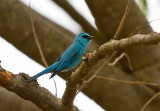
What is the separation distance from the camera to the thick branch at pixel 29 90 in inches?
138

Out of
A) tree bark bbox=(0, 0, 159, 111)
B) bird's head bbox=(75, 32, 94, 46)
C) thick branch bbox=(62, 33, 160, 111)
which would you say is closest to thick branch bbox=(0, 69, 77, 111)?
thick branch bbox=(62, 33, 160, 111)

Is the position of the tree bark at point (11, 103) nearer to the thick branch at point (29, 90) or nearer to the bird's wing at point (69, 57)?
the thick branch at point (29, 90)

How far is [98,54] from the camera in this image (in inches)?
116

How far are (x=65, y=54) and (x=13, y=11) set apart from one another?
1.29m

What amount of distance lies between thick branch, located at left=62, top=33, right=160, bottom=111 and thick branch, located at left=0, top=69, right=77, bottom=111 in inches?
7.8

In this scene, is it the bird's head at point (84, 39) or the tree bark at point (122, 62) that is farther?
the tree bark at point (122, 62)

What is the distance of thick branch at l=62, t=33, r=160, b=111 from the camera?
2473mm

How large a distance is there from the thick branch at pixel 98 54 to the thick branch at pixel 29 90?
0.20 metres

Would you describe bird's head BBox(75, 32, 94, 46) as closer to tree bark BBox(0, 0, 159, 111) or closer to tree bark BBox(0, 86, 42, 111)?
tree bark BBox(0, 0, 159, 111)

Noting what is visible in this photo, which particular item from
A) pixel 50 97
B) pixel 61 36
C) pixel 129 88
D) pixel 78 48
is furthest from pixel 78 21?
pixel 50 97

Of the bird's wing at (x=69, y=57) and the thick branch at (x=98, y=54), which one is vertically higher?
the bird's wing at (x=69, y=57)

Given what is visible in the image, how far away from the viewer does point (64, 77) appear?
592 centimetres

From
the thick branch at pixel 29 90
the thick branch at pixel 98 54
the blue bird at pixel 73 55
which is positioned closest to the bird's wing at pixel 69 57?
the blue bird at pixel 73 55

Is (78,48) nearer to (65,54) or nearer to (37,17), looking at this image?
(65,54)
